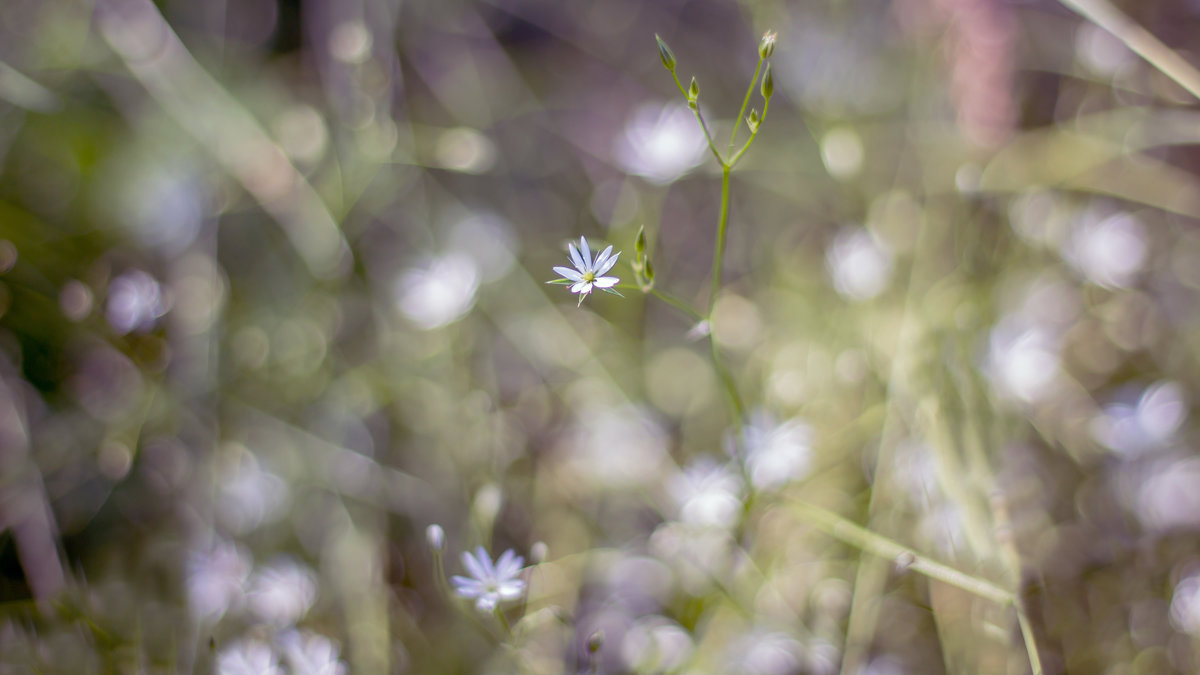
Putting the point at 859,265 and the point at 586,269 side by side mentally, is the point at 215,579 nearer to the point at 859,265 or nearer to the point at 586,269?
the point at 586,269

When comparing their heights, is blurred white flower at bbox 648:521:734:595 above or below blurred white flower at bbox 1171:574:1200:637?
below

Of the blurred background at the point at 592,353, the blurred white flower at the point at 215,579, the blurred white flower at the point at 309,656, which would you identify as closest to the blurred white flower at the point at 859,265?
the blurred background at the point at 592,353

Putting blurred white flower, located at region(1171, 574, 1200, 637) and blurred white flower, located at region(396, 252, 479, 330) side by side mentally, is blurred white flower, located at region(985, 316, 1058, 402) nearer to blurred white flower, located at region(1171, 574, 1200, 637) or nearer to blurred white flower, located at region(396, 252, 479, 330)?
blurred white flower, located at region(1171, 574, 1200, 637)

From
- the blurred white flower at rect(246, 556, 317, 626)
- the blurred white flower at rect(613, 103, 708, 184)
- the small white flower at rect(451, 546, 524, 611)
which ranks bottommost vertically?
the blurred white flower at rect(246, 556, 317, 626)

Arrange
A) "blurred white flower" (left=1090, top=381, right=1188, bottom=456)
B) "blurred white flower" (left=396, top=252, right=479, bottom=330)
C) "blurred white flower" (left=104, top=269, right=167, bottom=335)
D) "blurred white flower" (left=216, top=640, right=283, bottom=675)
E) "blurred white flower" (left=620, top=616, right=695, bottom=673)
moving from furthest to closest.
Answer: "blurred white flower" (left=396, top=252, right=479, bottom=330) → "blurred white flower" (left=104, top=269, right=167, bottom=335) → "blurred white flower" (left=1090, top=381, right=1188, bottom=456) → "blurred white flower" (left=620, top=616, right=695, bottom=673) → "blurred white flower" (left=216, top=640, right=283, bottom=675)

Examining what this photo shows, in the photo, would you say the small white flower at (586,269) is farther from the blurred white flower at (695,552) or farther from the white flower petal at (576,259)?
the blurred white flower at (695,552)

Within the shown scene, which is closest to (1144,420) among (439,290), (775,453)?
(775,453)

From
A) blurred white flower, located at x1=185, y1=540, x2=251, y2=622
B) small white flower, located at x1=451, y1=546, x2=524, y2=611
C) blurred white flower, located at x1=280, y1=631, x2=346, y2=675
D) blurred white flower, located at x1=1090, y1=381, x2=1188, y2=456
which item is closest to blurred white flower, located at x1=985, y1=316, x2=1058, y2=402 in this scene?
blurred white flower, located at x1=1090, y1=381, x2=1188, y2=456
